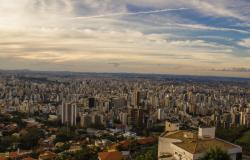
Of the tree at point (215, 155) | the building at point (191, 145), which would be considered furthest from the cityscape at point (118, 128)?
the tree at point (215, 155)

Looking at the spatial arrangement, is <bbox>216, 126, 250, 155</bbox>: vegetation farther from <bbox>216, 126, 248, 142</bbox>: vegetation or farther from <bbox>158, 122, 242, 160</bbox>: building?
<bbox>158, 122, 242, 160</bbox>: building

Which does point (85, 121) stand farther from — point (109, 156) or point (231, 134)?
point (109, 156)

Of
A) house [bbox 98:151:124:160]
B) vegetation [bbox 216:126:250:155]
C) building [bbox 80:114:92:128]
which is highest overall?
house [bbox 98:151:124:160]

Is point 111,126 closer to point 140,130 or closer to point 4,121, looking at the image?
point 140,130

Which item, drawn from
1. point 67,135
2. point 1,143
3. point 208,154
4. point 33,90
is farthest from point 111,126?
point 33,90

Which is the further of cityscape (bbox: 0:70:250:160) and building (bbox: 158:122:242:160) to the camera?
cityscape (bbox: 0:70:250:160)

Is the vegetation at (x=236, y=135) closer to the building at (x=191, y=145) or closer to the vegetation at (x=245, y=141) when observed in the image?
the vegetation at (x=245, y=141)

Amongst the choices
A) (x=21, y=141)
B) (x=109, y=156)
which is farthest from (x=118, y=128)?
(x=109, y=156)

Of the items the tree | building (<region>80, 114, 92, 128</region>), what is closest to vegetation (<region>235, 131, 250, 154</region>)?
the tree

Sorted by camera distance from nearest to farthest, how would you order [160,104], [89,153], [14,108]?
1. [89,153]
2. [14,108]
3. [160,104]
